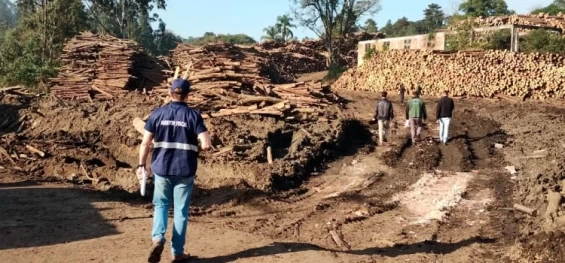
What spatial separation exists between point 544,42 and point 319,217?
812 inches

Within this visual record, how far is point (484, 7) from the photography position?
46.2 metres

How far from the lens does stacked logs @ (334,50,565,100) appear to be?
2352 centimetres

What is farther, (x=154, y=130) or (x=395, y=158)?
(x=395, y=158)

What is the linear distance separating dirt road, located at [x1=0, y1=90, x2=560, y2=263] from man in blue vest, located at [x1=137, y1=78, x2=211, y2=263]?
22.3 inches

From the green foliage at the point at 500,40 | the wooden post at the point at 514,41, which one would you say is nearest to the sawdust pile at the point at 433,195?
the wooden post at the point at 514,41

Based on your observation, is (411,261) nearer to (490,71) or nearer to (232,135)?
(232,135)

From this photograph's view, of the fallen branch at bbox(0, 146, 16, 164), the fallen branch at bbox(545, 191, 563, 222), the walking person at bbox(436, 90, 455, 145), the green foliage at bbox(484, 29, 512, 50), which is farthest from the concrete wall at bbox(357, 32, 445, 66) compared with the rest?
the fallen branch at bbox(0, 146, 16, 164)

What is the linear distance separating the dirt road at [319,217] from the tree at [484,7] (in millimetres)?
34279

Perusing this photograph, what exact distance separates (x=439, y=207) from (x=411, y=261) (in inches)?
145

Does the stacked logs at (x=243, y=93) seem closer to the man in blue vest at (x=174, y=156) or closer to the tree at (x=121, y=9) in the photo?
the man in blue vest at (x=174, y=156)

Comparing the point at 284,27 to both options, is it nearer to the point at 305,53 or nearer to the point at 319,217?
the point at 305,53

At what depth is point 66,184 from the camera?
35.2 feet

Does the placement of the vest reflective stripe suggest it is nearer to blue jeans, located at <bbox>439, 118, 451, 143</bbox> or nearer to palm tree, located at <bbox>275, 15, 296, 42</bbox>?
blue jeans, located at <bbox>439, 118, 451, 143</bbox>

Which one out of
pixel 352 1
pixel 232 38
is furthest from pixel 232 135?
pixel 232 38
